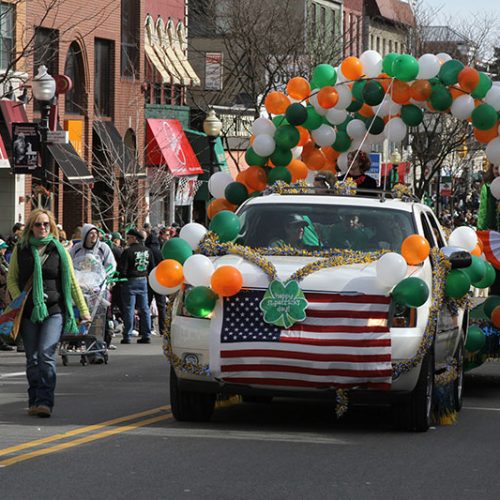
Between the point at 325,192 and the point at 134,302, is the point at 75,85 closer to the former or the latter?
the point at 134,302

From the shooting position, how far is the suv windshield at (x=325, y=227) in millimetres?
12781

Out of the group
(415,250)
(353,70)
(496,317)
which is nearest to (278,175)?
(353,70)

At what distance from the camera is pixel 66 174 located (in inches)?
1537

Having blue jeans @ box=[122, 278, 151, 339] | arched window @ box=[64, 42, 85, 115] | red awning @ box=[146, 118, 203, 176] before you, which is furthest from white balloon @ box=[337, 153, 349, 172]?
red awning @ box=[146, 118, 203, 176]

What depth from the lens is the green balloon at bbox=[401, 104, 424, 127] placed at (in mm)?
17859

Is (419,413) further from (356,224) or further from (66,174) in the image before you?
(66,174)

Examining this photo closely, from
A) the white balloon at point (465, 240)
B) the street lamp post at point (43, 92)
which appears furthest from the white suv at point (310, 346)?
the street lamp post at point (43, 92)

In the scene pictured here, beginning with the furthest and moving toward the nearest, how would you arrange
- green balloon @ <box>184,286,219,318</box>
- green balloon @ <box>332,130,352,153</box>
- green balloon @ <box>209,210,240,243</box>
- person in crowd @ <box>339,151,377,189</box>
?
green balloon @ <box>332,130,352,153</box> → person in crowd @ <box>339,151,377,189</box> → green balloon @ <box>209,210,240,243</box> → green balloon @ <box>184,286,219,318</box>

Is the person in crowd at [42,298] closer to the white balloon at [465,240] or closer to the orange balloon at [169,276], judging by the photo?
the orange balloon at [169,276]

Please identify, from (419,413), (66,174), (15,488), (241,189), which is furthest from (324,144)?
(66,174)

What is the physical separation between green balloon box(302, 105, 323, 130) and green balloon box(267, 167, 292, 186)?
0.66m

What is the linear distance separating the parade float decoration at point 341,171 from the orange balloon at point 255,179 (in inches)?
0.4

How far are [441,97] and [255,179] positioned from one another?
229cm

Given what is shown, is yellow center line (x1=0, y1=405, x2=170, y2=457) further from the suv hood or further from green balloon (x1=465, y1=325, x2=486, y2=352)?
green balloon (x1=465, y1=325, x2=486, y2=352)
